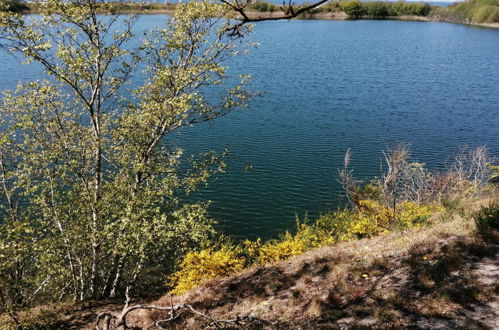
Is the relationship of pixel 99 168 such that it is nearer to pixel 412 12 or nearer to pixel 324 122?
pixel 324 122

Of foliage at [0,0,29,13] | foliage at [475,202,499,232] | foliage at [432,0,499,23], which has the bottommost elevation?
foliage at [475,202,499,232]

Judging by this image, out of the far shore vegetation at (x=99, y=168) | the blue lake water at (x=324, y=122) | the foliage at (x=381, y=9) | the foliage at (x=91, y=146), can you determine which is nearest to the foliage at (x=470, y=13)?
the foliage at (x=381, y=9)

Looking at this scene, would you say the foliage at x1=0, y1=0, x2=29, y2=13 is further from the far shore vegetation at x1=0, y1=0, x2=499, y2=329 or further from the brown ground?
the brown ground

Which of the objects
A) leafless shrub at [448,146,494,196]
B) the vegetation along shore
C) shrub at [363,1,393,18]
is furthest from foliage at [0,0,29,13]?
shrub at [363,1,393,18]

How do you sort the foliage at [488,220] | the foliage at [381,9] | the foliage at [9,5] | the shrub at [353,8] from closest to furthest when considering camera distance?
the foliage at [488,220]
the foliage at [9,5]
the shrub at [353,8]
the foliage at [381,9]

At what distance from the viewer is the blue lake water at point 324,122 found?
2694 cm

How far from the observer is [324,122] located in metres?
40.0

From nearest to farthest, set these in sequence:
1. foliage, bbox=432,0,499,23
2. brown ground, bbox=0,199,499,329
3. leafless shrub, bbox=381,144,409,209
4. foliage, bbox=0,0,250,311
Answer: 1. brown ground, bbox=0,199,499,329
2. foliage, bbox=0,0,250,311
3. leafless shrub, bbox=381,144,409,209
4. foliage, bbox=432,0,499,23

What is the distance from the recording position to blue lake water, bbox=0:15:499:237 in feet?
88.4

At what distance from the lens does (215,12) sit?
568 inches

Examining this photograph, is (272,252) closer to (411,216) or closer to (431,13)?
(411,216)

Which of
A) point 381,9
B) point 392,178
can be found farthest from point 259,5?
point 381,9

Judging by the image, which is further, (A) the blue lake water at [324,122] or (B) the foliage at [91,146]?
(A) the blue lake water at [324,122]

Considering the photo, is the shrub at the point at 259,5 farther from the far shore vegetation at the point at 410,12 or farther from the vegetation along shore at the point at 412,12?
the far shore vegetation at the point at 410,12
